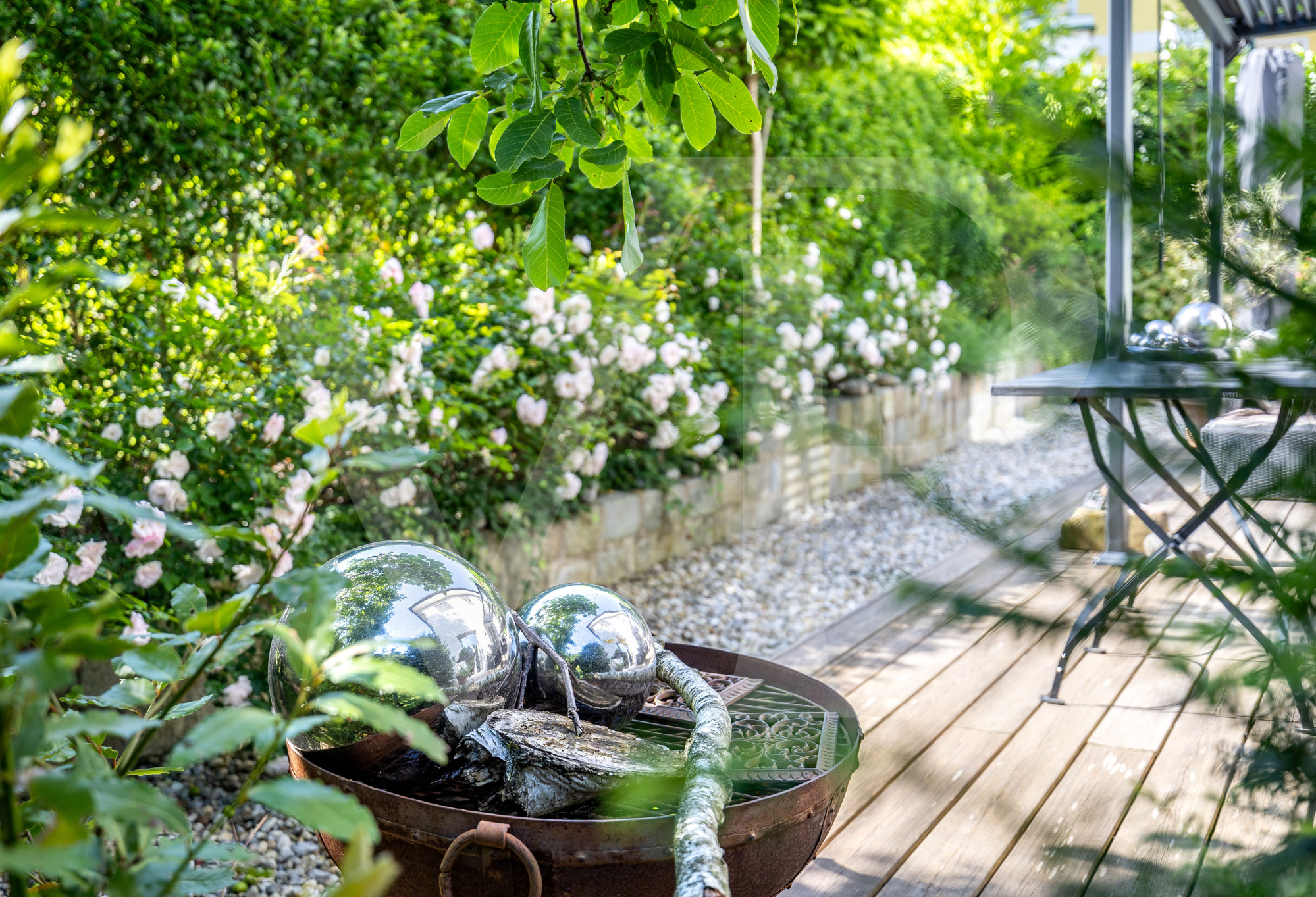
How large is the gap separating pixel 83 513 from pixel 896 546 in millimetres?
3224

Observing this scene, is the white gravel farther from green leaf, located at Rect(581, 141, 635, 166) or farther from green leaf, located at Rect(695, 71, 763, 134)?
green leaf, located at Rect(581, 141, 635, 166)

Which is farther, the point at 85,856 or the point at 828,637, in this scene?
the point at 828,637

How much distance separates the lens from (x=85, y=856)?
41 centimetres

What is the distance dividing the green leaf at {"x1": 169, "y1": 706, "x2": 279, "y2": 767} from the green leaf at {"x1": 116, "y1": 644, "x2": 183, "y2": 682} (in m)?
0.10

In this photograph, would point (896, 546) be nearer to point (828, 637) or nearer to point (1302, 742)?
point (828, 637)

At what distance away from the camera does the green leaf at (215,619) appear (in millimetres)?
569

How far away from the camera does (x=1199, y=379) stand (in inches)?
16.3

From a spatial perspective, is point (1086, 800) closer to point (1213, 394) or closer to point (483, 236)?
point (1213, 394)

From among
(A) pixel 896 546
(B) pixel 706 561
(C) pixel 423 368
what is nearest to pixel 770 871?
(C) pixel 423 368

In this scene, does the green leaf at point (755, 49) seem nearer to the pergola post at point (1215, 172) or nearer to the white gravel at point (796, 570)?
the pergola post at point (1215, 172)

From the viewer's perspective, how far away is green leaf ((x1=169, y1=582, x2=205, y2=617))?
2.33 feet

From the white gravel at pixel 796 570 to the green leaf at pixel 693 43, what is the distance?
1.24 meters

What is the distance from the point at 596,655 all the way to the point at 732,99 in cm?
66

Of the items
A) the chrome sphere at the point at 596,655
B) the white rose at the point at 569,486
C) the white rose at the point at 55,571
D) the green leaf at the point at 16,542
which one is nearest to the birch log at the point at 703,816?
the chrome sphere at the point at 596,655
